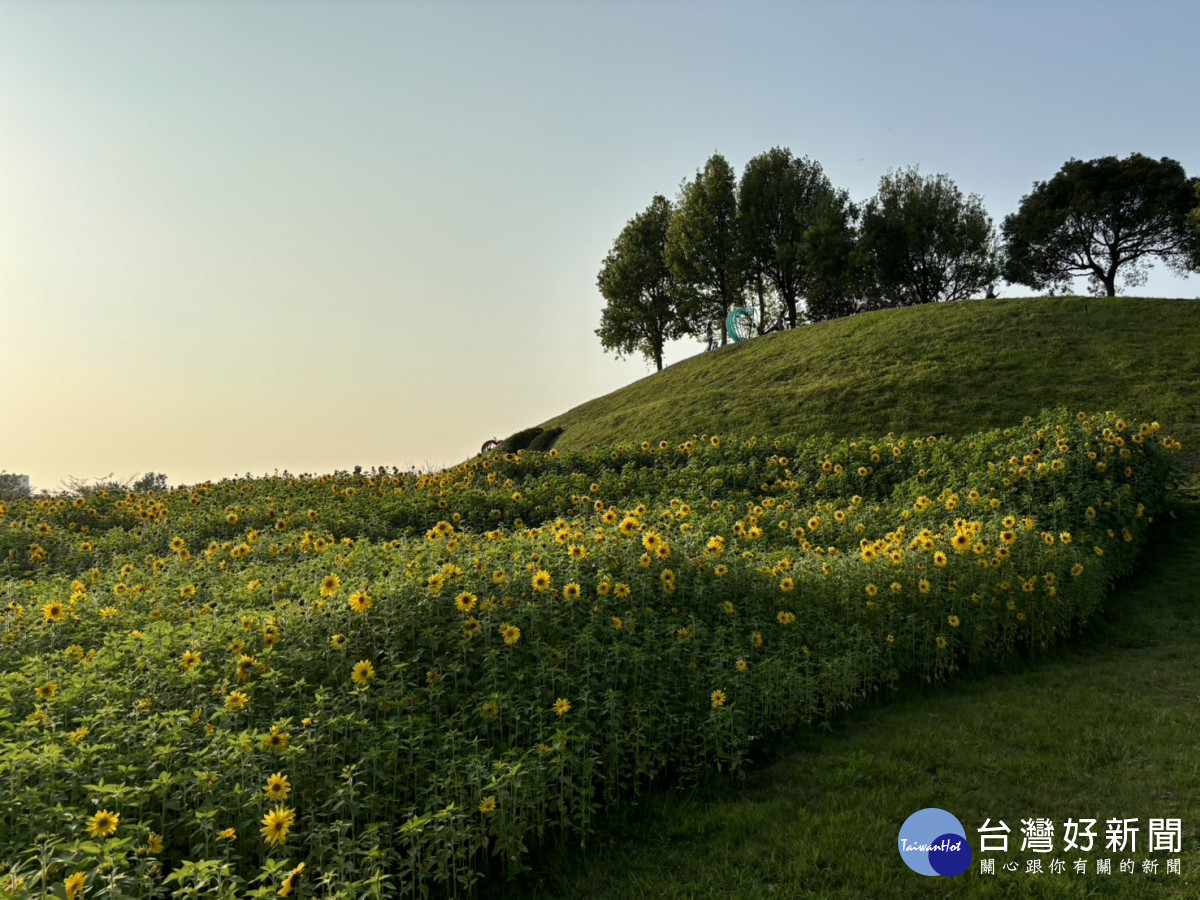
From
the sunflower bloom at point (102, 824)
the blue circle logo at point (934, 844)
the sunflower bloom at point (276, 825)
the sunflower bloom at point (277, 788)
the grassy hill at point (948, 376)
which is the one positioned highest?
the grassy hill at point (948, 376)

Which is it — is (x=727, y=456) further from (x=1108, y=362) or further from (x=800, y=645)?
(x=1108, y=362)

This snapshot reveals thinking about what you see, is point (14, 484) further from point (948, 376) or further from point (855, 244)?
point (855, 244)

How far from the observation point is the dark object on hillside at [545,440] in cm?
2600

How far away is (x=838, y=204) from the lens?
36250 millimetres

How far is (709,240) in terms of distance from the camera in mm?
36719

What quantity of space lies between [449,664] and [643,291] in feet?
121

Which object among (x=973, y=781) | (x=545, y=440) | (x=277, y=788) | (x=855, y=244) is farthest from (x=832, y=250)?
(x=277, y=788)

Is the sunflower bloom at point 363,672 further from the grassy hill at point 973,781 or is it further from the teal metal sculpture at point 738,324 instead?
the teal metal sculpture at point 738,324

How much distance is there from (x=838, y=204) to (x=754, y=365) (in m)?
15.2

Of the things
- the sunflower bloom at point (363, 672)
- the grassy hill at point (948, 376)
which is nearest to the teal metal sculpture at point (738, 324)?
the grassy hill at point (948, 376)

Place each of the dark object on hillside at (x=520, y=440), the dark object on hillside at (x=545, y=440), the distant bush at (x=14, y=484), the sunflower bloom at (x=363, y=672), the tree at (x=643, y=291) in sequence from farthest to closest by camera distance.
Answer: the tree at (x=643, y=291) → the dark object on hillside at (x=520, y=440) → the dark object on hillside at (x=545, y=440) → the distant bush at (x=14, y=484) → the sunflower bloom at (x=363, y=672)

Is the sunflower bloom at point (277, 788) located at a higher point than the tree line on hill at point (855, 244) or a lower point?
lower

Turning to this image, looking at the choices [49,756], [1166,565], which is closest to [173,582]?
[49,756]

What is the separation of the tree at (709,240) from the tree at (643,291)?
1787 mm
